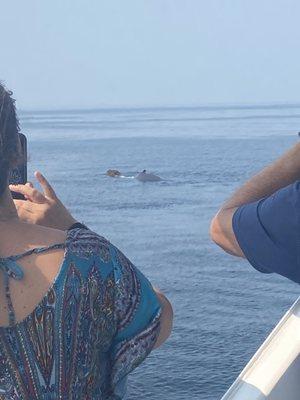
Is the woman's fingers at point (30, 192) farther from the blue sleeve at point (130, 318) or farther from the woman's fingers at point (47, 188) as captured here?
the blue sleeve at point (130, 318)

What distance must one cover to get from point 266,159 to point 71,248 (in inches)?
1873

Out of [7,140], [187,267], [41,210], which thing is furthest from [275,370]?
[187,267]

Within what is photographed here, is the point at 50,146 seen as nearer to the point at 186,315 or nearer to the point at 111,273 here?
the point at 186,315

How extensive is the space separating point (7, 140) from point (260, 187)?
0.76 m

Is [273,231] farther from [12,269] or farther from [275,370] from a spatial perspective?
[12,269]

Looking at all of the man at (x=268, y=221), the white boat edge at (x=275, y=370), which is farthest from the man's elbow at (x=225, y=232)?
the white boat edge at (x=275, y=370)

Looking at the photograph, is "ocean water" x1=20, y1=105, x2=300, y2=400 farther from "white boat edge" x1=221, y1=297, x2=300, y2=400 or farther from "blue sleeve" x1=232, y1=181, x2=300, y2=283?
"white boat edge" x1=221, y1=297, x2=300, y2=400

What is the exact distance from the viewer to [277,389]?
208 cm

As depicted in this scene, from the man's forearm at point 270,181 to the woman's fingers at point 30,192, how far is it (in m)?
0.54

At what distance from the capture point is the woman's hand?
1.94m

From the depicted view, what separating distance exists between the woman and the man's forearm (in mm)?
482

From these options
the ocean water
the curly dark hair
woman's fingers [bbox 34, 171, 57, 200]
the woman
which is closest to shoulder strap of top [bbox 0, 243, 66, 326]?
the woman

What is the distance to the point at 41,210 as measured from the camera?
6.36 ft

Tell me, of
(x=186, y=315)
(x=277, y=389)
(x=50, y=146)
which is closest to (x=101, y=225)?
(x=186, y=315)
